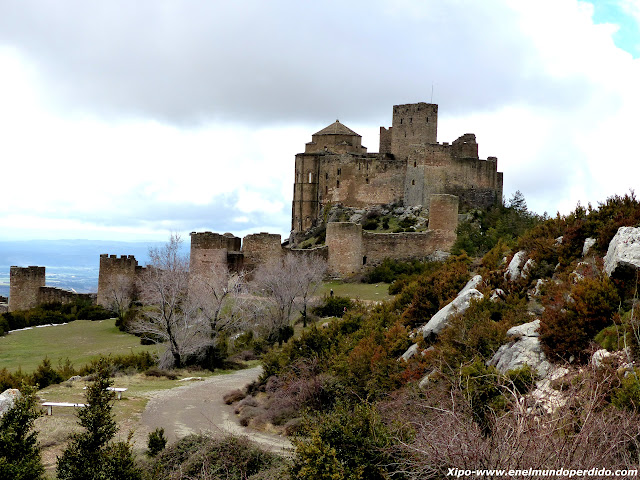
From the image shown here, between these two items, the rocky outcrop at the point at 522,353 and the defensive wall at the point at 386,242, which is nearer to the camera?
the rocky outcrop at the point at 522,353

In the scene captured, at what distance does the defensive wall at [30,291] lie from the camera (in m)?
38.3

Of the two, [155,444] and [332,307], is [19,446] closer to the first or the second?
[155,444]

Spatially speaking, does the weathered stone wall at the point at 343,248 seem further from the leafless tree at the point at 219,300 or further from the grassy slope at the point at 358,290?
the leafless tree at the point at 219,300

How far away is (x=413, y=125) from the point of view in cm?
4934

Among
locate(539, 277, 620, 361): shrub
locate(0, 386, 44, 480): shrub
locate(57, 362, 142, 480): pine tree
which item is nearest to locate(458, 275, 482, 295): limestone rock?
locate(539, 277, 620, 361): shrub

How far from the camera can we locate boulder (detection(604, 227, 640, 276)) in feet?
39.4

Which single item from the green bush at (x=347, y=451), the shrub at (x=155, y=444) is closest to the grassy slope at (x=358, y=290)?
the shrub at (x=155, y=444)

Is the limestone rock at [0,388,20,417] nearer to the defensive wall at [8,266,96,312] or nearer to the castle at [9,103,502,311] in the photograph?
the castle at [9,103,502,311]

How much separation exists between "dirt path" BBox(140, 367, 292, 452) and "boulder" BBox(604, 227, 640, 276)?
711 cm

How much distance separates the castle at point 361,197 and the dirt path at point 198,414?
13.3m

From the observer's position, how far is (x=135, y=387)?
62.1 feet

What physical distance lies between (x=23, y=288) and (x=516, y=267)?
31207 mm

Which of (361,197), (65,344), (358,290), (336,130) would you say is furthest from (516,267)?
(336,130)

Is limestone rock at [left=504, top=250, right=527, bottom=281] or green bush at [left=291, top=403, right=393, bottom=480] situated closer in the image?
green bush at [left=291, top=403, right=393, bottom=480]
